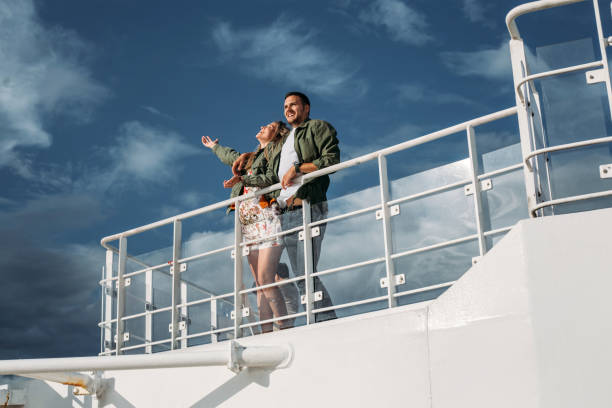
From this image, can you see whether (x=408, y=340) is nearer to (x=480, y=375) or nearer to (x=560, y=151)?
(x=480, y=375)

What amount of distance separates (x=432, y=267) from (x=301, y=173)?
1.61 metres

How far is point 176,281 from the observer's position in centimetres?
821

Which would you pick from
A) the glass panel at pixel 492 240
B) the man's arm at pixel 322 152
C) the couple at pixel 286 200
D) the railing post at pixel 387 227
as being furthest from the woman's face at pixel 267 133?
the glass panel at pixel 492 240

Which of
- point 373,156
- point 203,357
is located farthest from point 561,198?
point 203,357

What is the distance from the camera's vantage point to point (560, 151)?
5176mm

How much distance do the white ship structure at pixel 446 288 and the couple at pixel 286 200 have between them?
4.0 inches

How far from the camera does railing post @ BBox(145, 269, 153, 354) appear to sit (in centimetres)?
848

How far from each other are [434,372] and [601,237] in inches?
55.8

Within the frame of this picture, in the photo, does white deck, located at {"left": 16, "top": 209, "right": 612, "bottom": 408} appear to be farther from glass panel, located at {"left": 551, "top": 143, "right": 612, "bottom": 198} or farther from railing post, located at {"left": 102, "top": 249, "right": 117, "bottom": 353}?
railing post, located at {"left": 102, "top": 249, "right": 117, "bottom": 353}

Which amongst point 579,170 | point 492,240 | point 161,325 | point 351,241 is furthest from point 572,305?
point 161,325

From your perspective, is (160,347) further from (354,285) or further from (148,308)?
(354,285)

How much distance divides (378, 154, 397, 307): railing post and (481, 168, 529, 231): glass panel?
0.85m

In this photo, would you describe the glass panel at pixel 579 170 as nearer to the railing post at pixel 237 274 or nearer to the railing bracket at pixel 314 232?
the railing bracket at pixel 314 232

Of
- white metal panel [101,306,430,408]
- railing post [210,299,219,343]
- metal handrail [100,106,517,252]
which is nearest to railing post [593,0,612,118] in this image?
metal handrail [100,106,517,252]
